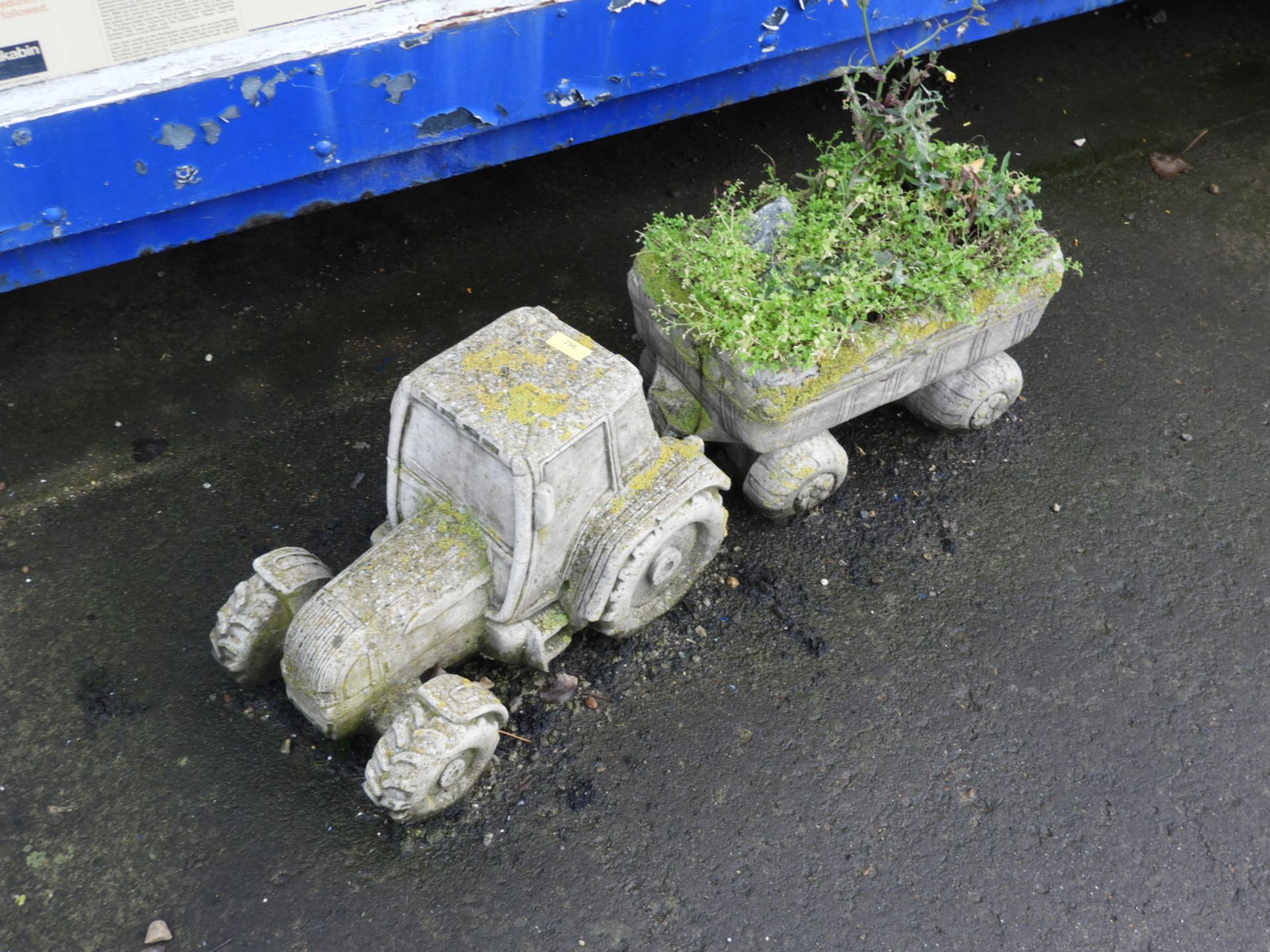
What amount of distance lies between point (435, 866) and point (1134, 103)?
5.54 metres

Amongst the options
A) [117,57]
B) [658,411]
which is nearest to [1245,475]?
[658,411]

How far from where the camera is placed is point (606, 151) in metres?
5.47

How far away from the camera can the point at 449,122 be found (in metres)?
3.87

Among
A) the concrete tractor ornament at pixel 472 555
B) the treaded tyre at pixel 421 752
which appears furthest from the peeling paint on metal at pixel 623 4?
the treaded tyre at pixel 421 752

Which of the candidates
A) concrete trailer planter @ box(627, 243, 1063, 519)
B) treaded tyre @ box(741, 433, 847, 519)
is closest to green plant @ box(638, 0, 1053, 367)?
concrete trailer planter @ box(627, 243, 1063, 519)

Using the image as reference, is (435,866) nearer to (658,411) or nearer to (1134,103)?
(658,411)

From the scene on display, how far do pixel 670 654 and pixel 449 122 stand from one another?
2073mm

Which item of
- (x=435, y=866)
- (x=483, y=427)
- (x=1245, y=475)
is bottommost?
(x=435, y=866)

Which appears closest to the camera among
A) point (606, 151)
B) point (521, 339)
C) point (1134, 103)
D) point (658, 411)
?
point (521, 339)

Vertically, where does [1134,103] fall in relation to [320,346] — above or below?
above

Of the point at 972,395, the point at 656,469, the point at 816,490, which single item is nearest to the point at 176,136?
the point at 656,469

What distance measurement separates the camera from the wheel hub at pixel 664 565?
323 centimetres

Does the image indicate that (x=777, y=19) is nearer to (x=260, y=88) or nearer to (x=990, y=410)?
(x=990, y=410)

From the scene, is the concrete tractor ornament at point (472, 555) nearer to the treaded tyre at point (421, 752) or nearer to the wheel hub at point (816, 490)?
the treaded tyre at point (421, 752)
